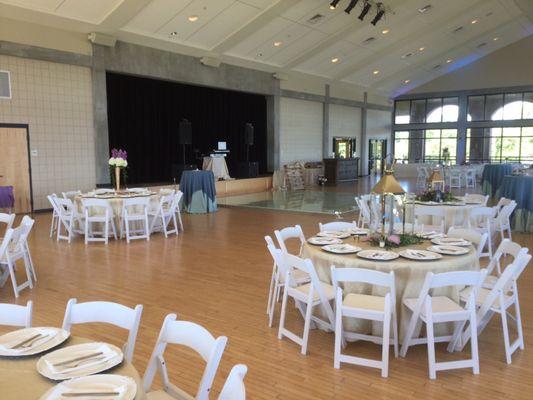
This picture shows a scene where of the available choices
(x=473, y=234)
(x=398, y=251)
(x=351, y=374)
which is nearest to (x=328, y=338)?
(x=351, y=374)

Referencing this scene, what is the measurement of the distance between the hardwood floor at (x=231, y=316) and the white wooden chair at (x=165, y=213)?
0.91ft

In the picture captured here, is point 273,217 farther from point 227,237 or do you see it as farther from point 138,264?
point 138,264

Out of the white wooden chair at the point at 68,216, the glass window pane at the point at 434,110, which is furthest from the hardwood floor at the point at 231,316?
the glass window pane at the point at 434,110

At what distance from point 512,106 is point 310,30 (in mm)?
13303

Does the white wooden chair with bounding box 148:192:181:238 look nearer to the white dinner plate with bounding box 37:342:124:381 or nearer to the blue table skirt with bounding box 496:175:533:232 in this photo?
the white dinner plate with bounding box 37:342:124:381

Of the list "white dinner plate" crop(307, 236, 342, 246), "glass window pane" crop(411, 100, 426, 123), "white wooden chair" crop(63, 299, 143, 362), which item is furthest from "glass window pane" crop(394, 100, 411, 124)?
"white wooden chair" crop(63, 299, 143, 362)

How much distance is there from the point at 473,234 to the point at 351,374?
2104 millimetres

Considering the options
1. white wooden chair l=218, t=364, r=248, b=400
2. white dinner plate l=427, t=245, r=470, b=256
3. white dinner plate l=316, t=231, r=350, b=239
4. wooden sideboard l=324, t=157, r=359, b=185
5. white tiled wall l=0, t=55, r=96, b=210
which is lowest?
white wooden chair l=218, t=364, r=248, b=400

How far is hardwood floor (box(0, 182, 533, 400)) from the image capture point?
2998 mm

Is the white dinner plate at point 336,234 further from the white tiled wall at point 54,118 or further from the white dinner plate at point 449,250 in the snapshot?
A: the white tiled wall at point 54,118

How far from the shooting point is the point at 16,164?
10227mm

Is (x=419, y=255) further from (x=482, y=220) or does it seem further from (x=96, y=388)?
(x=482, y=220)

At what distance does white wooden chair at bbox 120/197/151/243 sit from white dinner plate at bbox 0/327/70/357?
17.6 feet

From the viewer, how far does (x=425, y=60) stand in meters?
20.2
